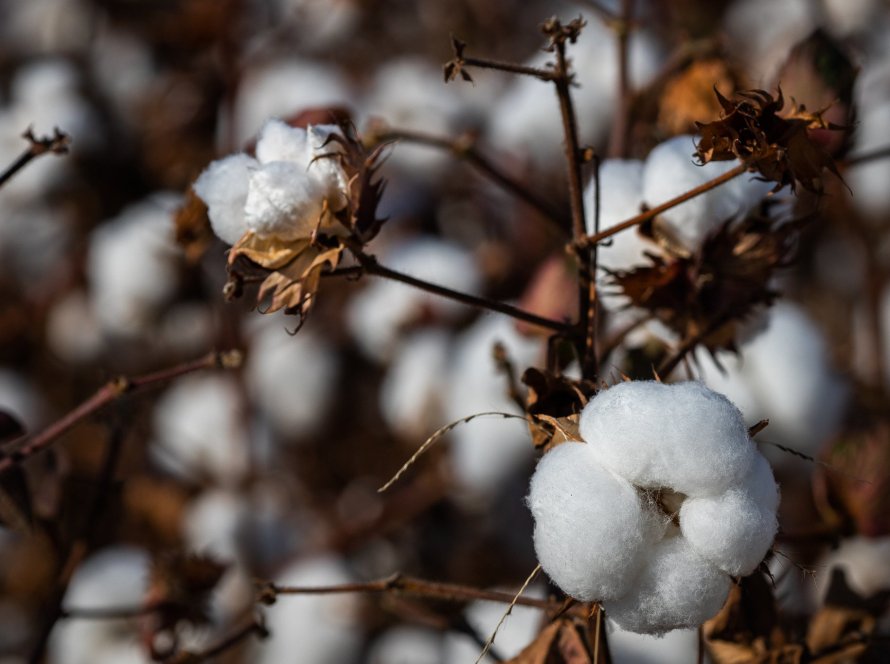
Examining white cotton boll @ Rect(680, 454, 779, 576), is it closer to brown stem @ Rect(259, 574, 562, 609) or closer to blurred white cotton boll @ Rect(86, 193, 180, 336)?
brown stem @ Rect(259, 574, 562, 609)

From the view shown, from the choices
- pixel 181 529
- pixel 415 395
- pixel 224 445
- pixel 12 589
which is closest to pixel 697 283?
pixel 415 395

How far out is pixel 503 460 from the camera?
1.32 metres

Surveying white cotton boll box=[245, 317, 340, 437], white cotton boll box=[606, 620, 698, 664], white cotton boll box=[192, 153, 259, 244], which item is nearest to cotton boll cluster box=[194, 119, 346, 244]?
white cotton boll box=[192, 153, 259, 244]

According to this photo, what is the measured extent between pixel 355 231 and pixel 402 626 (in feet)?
3.26

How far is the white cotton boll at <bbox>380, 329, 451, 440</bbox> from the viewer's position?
5.06ft

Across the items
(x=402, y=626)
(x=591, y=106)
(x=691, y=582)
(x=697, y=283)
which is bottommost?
(x=402, y=626)

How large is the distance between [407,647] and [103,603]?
15.9 inches

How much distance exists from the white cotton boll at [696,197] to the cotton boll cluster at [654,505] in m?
0.20

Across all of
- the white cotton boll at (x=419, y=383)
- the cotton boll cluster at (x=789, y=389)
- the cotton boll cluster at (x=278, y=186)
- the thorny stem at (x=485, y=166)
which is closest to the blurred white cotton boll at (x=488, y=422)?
the white cotton boll at (x=419, y=383)

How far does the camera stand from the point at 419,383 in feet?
5.09

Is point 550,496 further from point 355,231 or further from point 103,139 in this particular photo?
point 103,139

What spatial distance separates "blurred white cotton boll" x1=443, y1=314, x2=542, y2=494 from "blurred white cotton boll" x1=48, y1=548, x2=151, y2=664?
1.35 feet

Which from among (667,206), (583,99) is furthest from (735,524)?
(583,99)

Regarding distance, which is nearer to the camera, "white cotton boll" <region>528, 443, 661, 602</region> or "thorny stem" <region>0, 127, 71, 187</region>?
"white cotton boll" <region>528, 443, 661, 602</region>
